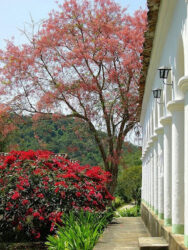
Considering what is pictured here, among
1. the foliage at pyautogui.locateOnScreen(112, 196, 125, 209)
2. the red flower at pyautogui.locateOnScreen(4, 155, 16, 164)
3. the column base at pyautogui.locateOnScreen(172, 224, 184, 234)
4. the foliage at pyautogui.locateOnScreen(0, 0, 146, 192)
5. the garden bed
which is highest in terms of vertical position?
the foliage at pyautogui.locateOnScreen(0, 0, 146, 192)

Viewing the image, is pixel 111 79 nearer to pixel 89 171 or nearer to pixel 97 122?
pixel 97 122

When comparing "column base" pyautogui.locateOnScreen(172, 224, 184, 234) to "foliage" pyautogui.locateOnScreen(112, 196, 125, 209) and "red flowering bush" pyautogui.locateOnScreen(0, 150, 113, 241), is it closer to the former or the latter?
"red flowering bush" pyautogui.locateOnScreen(0, 150, 113, 241)

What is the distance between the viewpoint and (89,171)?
14.9m

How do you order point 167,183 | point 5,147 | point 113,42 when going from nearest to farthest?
point 167,183, point 113,42, point 5,147

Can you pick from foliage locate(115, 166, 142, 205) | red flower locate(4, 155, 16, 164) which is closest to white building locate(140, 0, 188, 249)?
red flower locate(4, 155, 16, 164)

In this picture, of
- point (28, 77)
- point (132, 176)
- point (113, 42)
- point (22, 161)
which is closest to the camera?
point (22, 161)

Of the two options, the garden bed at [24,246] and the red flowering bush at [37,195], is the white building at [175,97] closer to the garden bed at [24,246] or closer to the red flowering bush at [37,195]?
the red flowering bush at [37,195]

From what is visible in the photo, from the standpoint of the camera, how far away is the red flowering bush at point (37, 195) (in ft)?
41.4

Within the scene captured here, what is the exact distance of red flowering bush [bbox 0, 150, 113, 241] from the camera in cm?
1263

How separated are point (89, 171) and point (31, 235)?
2.82 meters

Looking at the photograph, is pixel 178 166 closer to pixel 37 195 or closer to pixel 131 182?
pixel 37 195

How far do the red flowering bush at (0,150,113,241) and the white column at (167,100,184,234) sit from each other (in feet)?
16.8

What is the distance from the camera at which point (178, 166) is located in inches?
299

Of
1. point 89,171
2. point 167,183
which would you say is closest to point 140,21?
point 89,171
